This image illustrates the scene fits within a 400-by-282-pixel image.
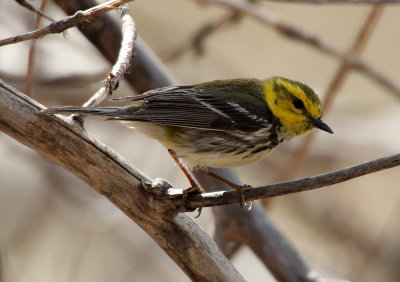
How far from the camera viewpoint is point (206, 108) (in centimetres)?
294

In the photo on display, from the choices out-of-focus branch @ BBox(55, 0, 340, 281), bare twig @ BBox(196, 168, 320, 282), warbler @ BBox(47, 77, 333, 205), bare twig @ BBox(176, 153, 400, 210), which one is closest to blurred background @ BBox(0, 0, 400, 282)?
out-of-focus branch @ BBox(55, 0, 340, 281)

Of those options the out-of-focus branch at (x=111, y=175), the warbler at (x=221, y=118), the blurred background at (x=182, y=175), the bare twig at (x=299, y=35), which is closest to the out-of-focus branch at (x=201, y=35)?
the blurred background at (x=182, y=175)

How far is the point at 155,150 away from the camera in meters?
5.57

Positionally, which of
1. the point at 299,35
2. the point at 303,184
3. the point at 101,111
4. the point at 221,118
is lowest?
the point at 303,184

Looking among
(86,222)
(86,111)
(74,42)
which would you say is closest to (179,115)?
(86,111)

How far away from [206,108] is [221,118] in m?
0.10

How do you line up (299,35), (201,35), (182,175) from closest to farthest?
(299,35), (201,35), (182,175)

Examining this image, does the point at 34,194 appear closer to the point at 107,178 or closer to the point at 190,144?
the point at 190,144

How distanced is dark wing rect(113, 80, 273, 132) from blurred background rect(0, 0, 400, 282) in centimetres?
123

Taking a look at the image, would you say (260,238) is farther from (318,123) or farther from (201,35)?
(201,35)

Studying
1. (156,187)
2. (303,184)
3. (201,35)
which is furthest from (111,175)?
(201,35)

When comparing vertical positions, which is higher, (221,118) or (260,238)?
(221,118)

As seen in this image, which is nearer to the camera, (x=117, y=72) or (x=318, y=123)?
(x=117, y=72)

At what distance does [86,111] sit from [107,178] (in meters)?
0.26
